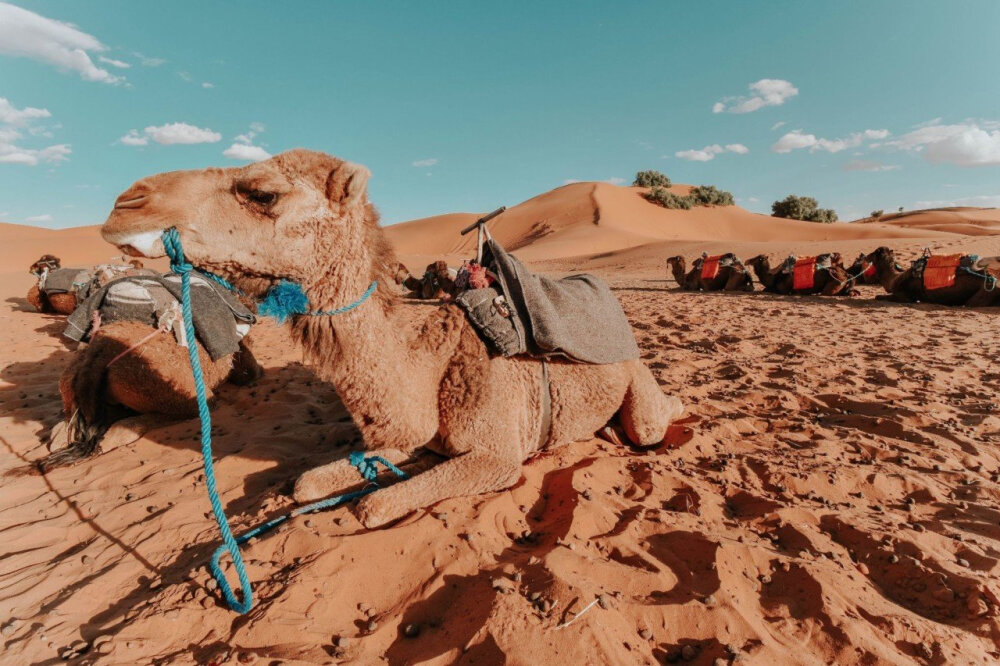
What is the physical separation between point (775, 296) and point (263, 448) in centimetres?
1219

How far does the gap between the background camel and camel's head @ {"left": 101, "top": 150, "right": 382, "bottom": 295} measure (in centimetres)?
257

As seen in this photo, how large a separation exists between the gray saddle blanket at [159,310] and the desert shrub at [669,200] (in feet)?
183

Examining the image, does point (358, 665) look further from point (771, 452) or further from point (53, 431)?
point (53, 431)

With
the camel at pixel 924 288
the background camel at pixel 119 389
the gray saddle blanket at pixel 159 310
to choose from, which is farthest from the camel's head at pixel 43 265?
the camel at pixel 924 288

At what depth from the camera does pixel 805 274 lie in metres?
11.7

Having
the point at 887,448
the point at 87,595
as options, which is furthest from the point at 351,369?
the point at 887,448

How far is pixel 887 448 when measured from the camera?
3.48m

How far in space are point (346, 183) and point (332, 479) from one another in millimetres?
1677

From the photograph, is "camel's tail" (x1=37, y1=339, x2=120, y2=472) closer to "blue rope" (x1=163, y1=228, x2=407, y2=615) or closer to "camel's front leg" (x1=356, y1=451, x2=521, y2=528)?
"blue rope" (x1=163, y1=228, x2=407, y2=615)

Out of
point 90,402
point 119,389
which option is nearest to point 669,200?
point 119,389

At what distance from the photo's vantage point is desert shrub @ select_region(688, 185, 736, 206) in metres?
53.8

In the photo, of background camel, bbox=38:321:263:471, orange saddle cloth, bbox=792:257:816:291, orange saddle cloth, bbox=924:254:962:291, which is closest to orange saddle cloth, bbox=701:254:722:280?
orange saddle cloth, bbox=792:257:816:291

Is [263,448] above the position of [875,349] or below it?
above

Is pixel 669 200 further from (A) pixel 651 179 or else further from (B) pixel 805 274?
(B) pixel 805 274
